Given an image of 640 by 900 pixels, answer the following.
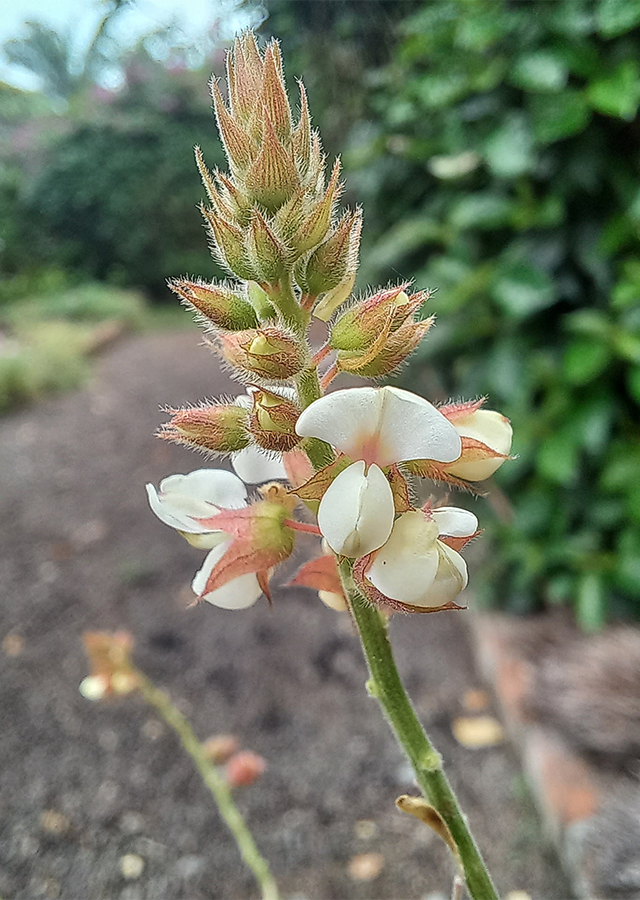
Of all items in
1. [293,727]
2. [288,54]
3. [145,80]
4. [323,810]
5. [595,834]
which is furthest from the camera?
[145,80]

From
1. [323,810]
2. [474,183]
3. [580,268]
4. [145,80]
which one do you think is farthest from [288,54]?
[145,80]

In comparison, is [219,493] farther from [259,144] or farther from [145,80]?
[145,80]

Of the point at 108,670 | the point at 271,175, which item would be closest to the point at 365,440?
the point at 271,175

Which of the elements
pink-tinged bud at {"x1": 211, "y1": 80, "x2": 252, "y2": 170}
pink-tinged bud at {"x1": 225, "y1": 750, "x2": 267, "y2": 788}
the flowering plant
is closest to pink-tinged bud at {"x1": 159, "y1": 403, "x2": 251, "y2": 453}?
the flowering plant

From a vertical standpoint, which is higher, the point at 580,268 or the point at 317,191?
the point at 317,191

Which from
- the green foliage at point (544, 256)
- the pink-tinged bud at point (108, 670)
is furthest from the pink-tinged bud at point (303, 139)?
the green foliage at point (544, 256)

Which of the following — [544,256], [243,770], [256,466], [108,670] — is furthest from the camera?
[544,256]

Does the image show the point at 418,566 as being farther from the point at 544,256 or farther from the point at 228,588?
the point at 544,256

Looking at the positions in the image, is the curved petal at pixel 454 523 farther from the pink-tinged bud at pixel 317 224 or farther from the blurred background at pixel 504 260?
the blurred background at pixel 504 260
